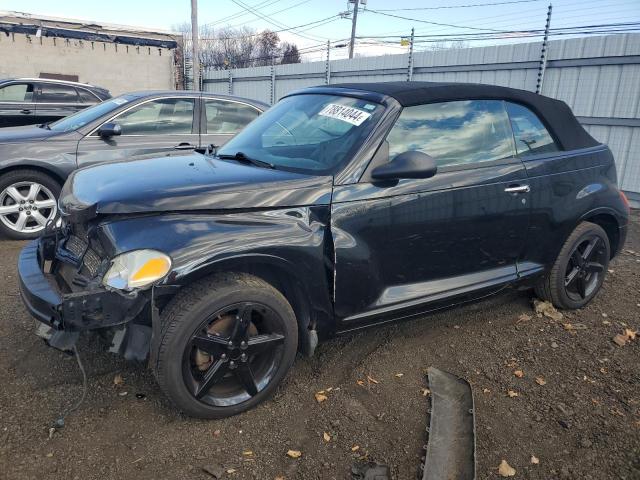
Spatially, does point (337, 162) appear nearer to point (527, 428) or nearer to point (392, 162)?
point (392, 162)

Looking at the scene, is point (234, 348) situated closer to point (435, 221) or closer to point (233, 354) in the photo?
point (233, 354)

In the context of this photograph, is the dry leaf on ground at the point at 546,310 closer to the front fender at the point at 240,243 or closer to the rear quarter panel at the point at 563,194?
the rear quarter panel at the point at 563,194

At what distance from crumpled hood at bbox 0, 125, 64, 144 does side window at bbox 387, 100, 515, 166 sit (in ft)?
13.5

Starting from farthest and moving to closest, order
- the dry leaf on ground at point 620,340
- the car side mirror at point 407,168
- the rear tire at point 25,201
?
the rear tire at point 25,201
the dry leaf on ground at point 620,340
the car side mirror at point 407,168

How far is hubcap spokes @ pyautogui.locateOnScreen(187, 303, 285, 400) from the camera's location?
96.1 inches

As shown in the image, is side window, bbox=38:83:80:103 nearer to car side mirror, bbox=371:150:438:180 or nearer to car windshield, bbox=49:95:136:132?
car windshield, bbox=49:95:136:132

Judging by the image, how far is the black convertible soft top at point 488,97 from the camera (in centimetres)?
314

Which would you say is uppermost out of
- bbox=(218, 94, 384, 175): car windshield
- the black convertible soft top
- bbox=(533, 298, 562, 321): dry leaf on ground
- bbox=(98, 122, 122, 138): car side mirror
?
the black convertible soft top

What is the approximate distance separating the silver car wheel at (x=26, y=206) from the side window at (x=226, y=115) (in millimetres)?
1983

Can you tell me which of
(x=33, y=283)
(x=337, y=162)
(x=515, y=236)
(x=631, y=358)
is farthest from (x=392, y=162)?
(x=631, y=358)

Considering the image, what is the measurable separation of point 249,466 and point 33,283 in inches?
57.2

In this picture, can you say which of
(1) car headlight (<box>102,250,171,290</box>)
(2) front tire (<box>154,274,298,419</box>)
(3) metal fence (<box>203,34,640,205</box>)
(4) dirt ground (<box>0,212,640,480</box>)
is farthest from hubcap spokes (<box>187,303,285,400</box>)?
(3) metal fence (<box>203,34,640,205</box>)

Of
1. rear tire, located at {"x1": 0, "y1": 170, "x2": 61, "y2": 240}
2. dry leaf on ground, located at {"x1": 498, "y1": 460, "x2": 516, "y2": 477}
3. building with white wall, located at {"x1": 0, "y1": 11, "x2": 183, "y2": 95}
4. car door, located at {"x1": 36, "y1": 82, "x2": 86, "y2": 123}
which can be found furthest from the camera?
building with white wall, located at {"x1": 0, "y1": 11, "x2": 183, "y2": 95}

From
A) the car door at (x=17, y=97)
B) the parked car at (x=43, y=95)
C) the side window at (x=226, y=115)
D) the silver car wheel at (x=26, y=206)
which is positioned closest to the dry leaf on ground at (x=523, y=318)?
the side window at (x=226, y=115)
